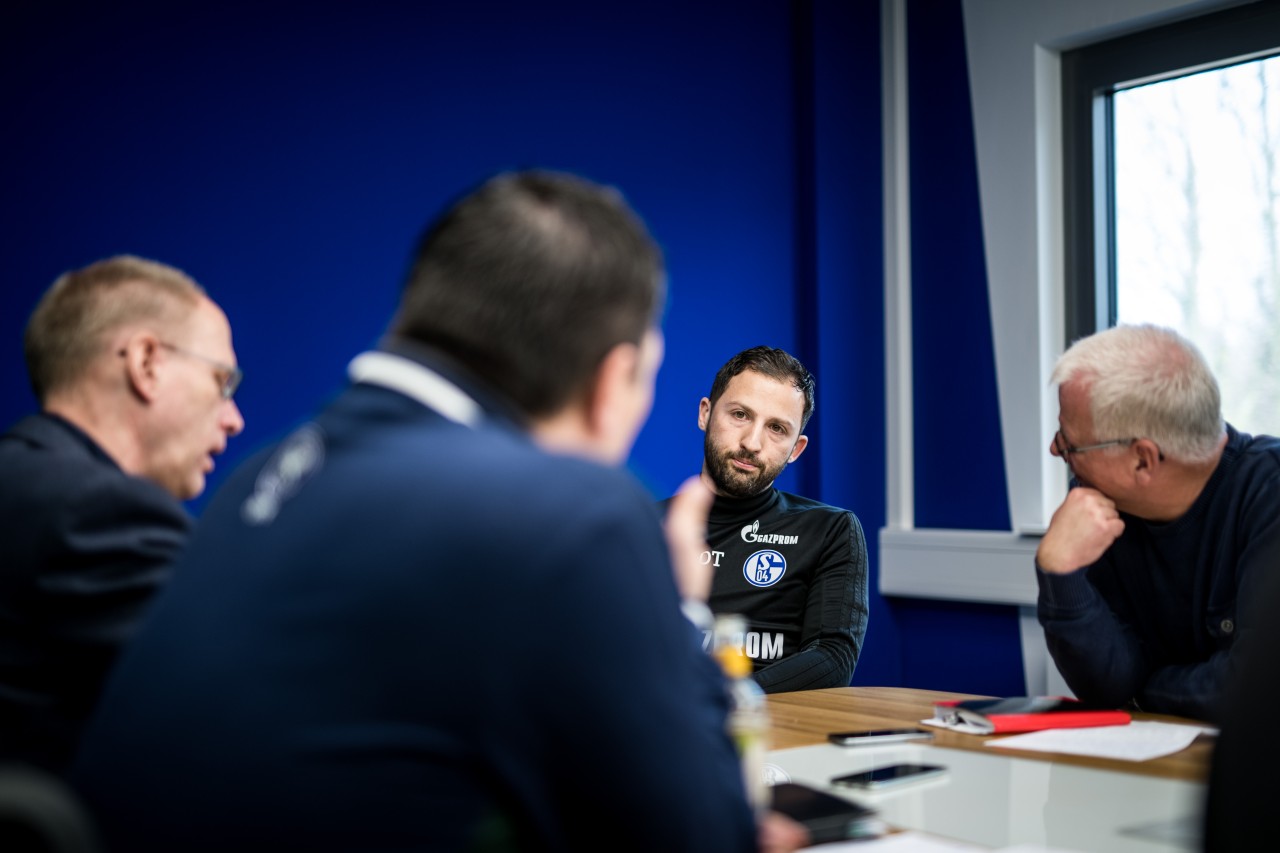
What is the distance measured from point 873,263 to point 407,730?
3793 mm

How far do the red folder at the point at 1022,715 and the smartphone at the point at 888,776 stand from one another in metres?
0.29

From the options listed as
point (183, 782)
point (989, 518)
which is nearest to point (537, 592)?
point (183, 782)

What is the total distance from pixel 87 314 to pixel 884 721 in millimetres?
A: 1317

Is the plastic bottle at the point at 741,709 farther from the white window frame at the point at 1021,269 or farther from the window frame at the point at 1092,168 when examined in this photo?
the window frame at the point at 1092,168

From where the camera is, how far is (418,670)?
696 mm

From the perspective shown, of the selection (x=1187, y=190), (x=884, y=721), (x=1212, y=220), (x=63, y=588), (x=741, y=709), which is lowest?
(x=884, y=721)

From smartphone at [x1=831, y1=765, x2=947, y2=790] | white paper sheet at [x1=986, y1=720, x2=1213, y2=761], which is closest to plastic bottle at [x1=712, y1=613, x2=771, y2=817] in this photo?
smartphone at [x1=831, y1=765, x2=947, y2=790]

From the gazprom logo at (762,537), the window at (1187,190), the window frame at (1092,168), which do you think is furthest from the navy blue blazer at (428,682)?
the window frame at (1092,168)

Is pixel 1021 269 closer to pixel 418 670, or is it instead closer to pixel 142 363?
pixel 142 363

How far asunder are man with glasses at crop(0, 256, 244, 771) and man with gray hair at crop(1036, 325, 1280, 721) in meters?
1.46

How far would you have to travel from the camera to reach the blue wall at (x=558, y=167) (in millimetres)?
2705

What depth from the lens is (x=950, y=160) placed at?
13.5 ft

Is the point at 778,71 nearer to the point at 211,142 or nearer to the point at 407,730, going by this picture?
the point at 211,142

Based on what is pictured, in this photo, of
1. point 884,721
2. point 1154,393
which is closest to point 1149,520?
point 1154,393
